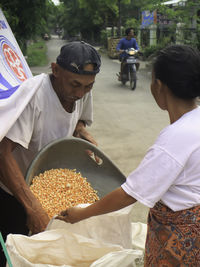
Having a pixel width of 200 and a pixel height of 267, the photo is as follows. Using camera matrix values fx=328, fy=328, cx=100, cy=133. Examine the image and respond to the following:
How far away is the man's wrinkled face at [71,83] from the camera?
64.9 inches

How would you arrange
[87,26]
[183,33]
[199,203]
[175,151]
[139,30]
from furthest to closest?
[87,26], [139,30], [183,33], [199,203], [175,151]

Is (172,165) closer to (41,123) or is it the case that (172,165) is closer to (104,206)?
(104,206)

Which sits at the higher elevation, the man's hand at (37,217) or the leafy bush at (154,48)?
the man's hand at (37,217)

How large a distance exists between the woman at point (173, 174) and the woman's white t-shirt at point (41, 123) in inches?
19.4

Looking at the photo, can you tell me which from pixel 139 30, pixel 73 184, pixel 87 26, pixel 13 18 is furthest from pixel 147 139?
pixel 87 26

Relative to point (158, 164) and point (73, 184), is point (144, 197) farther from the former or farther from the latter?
point (73, 184)

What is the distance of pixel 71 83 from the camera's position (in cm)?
167

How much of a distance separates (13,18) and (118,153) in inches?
109

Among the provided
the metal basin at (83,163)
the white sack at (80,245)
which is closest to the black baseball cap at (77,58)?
the metal basin at (83,163)

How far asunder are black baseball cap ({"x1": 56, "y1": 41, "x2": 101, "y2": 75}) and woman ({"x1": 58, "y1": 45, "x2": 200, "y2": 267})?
18.2 inches

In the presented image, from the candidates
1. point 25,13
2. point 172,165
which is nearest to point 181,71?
point 172,165

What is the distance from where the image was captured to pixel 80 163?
79.4 inches

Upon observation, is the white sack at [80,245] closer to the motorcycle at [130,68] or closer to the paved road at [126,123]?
the paved road at [126,123]

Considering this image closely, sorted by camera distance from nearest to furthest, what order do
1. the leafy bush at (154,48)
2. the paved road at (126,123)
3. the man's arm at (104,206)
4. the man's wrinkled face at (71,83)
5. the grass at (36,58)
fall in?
the man's arm at (104,206)
the man's wrinkled face at (71,83)
the paved road at (126,123)
the leafy bush at (154,48)
the grass at (36,58)
